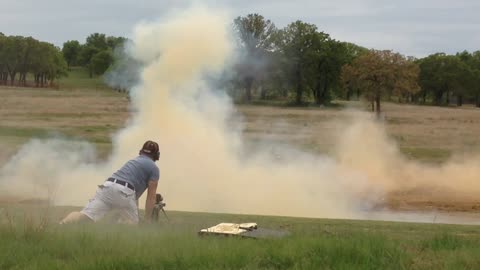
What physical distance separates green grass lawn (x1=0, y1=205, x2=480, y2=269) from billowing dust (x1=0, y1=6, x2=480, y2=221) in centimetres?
833

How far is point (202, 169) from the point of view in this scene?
20.2m

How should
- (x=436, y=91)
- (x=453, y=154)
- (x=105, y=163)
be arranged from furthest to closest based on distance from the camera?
(x=436, y=91), (x=453, y=154), (x=105, y=163)

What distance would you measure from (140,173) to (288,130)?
1181 inches

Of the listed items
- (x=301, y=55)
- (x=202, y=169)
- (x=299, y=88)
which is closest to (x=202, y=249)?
(x=202, y=169)

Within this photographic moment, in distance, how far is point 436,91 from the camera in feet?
340

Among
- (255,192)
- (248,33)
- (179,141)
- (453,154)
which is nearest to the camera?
(255,192)

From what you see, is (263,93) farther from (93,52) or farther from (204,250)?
(204,250)

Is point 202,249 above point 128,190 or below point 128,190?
below

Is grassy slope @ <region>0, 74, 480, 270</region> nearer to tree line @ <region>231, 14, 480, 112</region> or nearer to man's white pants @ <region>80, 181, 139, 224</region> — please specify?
man's white pants @ <region>80, 181, 139, 224</region>

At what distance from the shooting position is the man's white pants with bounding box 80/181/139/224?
9.93 m

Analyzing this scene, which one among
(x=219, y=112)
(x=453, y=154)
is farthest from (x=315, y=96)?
(x=219, y=112)

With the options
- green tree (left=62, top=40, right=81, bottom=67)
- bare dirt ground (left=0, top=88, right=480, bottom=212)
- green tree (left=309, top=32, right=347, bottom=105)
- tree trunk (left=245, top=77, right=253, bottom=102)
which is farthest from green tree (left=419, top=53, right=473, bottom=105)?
green tree (left=62, top=40, right=81, bottom=67)

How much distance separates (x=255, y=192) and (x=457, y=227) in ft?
25.6

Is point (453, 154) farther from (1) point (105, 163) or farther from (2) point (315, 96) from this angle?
(2) point (315, 96)
